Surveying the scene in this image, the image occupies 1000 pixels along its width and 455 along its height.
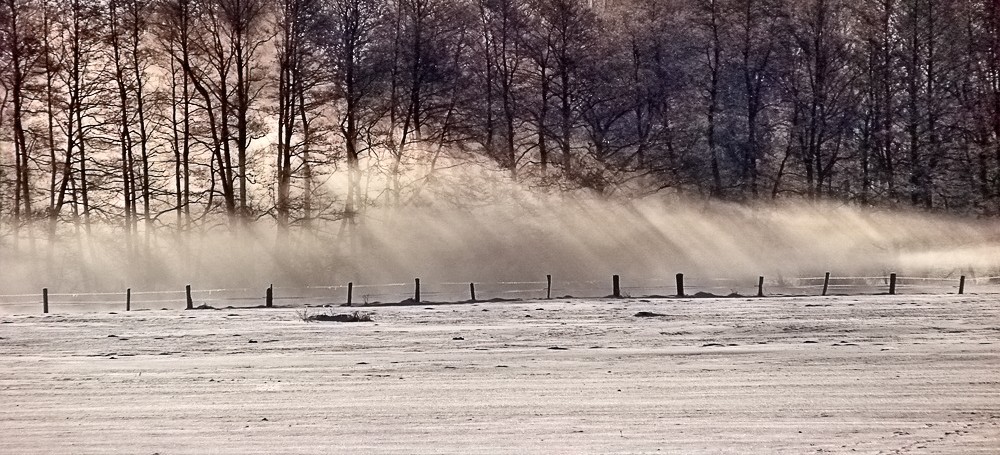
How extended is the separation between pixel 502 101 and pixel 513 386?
35.4 metres

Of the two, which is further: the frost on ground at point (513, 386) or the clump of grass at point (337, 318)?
the clump of grass at point (337, 318)

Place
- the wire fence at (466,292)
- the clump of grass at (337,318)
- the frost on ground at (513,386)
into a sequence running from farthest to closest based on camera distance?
the wire fence at (466,292), the clump of grass at (337,318), the frost on ground at (513,386)

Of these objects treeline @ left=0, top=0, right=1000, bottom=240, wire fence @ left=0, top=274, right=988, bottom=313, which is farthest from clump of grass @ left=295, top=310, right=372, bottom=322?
treeline @ left=0, top=0, right=1000, bottom=240

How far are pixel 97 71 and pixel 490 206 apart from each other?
59.3 ft

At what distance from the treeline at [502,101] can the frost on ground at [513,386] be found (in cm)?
1776

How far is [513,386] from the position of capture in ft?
56.4

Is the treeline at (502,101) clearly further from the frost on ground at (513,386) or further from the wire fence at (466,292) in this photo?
the frost on ground at (513,386)

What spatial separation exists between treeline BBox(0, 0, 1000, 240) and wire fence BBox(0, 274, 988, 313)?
16.0 ft

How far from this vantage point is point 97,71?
44.8m

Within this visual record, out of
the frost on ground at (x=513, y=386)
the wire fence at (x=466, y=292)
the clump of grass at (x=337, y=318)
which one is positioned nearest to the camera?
the frost on ground at (x=513, y=386)

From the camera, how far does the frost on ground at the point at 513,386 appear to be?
1336 centimetres

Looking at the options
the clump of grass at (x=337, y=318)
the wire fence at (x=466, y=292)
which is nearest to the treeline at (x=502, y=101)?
the wire fence at (x=466, y=292)

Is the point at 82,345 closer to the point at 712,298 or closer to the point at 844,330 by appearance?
the point at 844,330

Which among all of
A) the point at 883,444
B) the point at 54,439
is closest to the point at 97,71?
the point at 54,439
